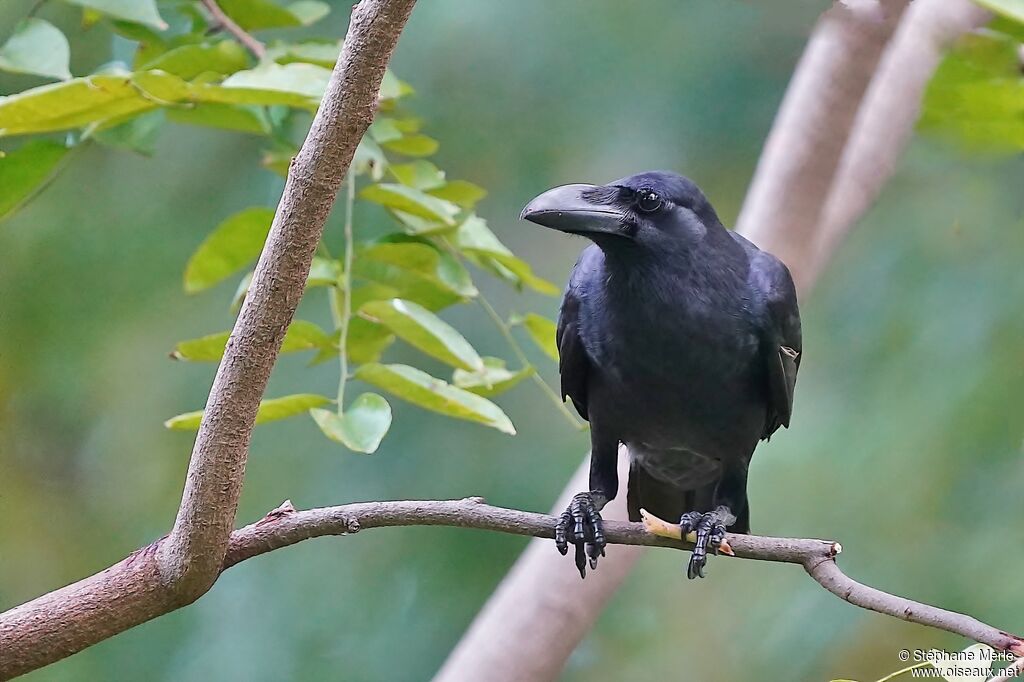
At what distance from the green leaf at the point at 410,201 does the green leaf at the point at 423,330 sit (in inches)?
6.2

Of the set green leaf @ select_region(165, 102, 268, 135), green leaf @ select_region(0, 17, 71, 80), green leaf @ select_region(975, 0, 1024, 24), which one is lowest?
green leaf @ select_region(165, 102, 268, 135)

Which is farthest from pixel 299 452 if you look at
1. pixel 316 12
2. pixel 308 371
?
pixel 316 12

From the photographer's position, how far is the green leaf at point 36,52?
154 centimetres

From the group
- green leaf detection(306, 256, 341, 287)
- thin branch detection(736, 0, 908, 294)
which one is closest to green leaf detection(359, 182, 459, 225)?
green leaf detection(306, 256, 341, 287)

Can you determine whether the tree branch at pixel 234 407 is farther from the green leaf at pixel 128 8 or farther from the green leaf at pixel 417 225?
the green leaf at pixel 128 8

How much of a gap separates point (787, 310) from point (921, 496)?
108 cm

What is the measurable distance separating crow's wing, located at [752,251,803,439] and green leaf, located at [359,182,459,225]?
1.72 feet

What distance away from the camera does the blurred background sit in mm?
2580

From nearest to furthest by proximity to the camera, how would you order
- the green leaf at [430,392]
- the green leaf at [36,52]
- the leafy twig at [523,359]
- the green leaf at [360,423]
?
1. the green leaf at [360,423]
2. the green leaf at [430,392]
3. the green leaf at [36,52]
4. the leafy twig at [523,359]

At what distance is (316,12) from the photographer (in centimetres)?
196

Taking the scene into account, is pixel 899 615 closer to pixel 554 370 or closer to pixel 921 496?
pixel 921 496

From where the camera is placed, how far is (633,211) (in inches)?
64.3

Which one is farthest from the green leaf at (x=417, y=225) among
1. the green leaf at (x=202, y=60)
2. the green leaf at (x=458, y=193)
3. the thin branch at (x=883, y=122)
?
the thin branch at (x=883, y=122)

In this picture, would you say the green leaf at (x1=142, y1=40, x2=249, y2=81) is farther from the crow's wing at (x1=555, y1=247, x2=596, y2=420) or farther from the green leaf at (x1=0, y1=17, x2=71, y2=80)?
the crow's wing at (x1=555, y1=247, x2=596, y2=420)
